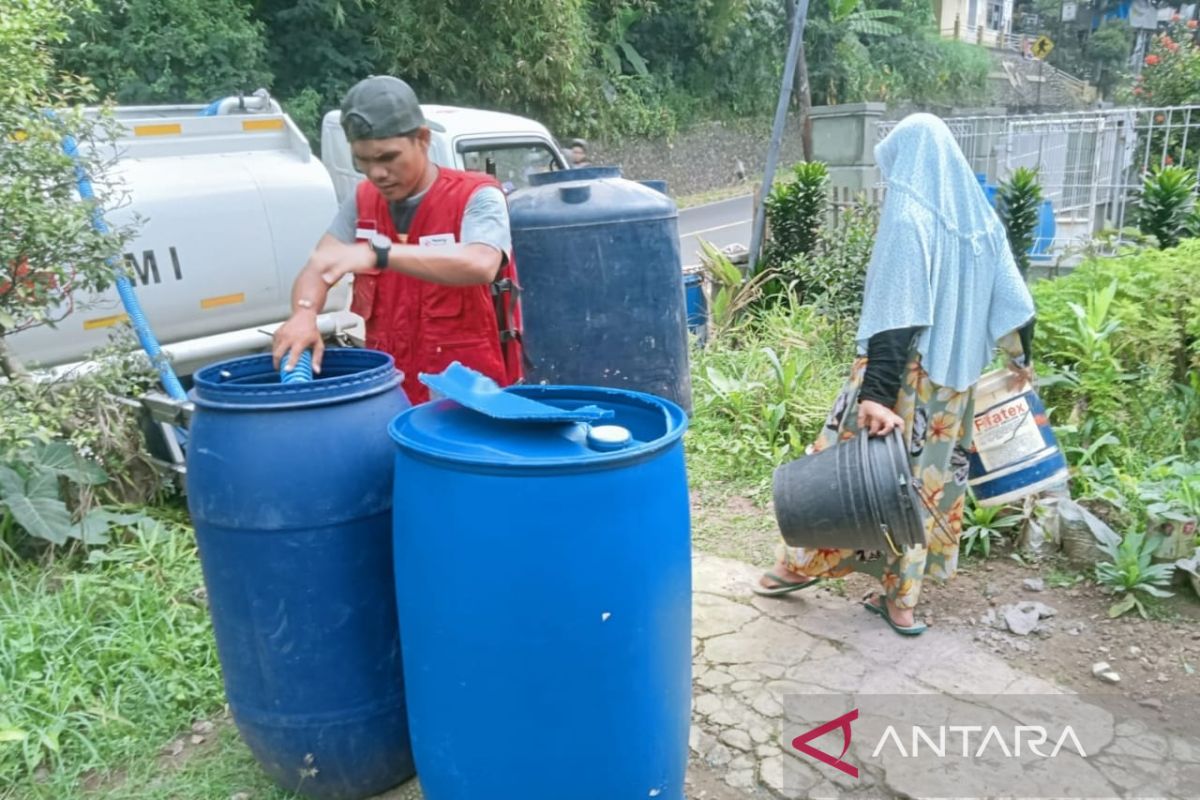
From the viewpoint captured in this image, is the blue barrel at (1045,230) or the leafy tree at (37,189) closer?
the leafy tree at (37,189)

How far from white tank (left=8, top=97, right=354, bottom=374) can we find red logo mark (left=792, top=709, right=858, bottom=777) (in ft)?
10.3

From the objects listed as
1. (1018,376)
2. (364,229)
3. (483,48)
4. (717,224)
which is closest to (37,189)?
(364,229)

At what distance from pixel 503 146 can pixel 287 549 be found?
4875 mm

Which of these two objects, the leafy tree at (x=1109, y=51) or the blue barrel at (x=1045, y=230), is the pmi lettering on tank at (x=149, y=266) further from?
the leafy tree at (x=1109, y=51)

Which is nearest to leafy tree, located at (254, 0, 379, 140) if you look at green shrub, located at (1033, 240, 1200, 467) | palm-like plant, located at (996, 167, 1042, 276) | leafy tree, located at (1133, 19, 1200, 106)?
palm-like plant, located at (996, 167, 1042, 276)

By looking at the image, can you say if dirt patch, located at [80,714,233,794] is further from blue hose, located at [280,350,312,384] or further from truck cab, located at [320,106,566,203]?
truck cab, located at [320,106,566,203]

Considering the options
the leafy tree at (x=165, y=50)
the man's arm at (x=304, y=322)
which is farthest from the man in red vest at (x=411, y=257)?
the leafy tree at (x=165, y=50)

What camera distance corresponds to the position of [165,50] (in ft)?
36.1

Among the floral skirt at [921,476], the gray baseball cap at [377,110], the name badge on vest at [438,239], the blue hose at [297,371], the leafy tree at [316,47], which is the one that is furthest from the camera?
the leafy tree at [316,47]

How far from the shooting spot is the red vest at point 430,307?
2697 mm

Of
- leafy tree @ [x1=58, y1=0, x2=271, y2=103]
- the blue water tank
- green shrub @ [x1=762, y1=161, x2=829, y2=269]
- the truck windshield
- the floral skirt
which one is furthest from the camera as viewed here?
leafy tree @ [x1=58, y1=0, x2=271, y2=103]

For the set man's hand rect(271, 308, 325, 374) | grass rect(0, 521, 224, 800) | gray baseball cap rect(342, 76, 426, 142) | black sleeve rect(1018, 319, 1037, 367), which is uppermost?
gray baseball cap rect(342, 76, 426, 142)

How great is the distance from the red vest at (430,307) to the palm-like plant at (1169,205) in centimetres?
486

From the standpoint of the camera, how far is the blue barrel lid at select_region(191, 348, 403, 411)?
78.5 inches
